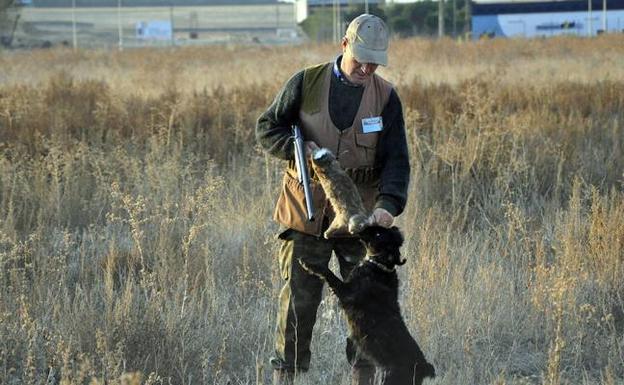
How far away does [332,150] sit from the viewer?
3902mm

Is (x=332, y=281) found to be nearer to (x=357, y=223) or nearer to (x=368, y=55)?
(x=357, y=223)

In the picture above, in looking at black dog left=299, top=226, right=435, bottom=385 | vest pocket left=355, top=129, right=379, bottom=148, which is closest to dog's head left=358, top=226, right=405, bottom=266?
black dog left=299, top=226, right=435, bottom=385

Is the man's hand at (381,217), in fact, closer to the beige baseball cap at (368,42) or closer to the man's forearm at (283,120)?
the man's forearm at (283,120)

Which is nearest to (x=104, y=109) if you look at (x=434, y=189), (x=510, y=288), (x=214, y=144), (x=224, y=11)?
(x=214, y=144)

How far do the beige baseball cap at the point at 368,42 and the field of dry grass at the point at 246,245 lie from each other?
1.42 meters

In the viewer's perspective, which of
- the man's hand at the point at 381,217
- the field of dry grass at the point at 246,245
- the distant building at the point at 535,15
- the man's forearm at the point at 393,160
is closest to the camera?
the man's hand at the point at 381,217

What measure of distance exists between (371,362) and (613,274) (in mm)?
2410

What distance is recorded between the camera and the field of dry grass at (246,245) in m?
4.51

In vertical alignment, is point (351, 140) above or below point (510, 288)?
above

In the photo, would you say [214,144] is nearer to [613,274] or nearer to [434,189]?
[434,189]

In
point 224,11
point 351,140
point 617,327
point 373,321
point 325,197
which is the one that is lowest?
point 617,327

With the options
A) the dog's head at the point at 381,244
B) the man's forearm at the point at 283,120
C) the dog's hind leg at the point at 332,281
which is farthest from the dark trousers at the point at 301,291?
the man's forearm at the point at 283,120

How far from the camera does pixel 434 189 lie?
788 cm

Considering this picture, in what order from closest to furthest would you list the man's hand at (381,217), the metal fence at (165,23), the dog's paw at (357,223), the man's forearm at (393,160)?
the dog's paw at (357,223), the man's hand at (381,217), the man's forearm at (393,160), the metal fence at (165,23)
